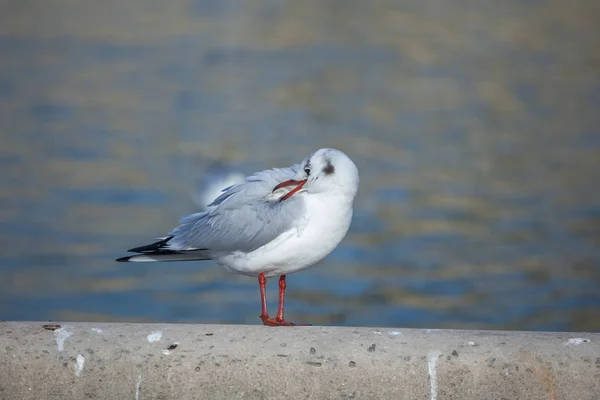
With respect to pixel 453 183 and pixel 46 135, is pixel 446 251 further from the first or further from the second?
pixel 46 135

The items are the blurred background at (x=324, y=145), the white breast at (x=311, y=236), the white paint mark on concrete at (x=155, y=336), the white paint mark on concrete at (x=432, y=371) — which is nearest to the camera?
the white paint mark on concrete at (x=432, y=371)

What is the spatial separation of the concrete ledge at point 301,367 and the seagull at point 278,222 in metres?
0.72

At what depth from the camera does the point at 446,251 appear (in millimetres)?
9711

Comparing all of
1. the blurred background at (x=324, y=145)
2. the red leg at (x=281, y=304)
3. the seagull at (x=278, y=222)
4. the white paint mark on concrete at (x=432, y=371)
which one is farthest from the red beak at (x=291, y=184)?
the blurred background at (x=324, y=145)

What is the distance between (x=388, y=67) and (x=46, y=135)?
533 cm

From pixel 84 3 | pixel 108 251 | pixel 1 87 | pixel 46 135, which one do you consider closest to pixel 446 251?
pixel 108 251

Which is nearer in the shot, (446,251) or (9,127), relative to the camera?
(446,251)

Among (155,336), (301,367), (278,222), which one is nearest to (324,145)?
(278,222)

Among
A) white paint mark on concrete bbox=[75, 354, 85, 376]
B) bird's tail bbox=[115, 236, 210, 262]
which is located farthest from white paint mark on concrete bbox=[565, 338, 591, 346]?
bird's tail bbox=[115, 236, 210, 262]

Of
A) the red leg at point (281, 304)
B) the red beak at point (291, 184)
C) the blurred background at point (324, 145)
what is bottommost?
the red leg at point (281, 304)

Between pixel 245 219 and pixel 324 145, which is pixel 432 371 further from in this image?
pixel 324 145

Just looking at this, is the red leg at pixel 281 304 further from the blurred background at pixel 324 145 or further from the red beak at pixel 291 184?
the blurred background at pixel 324 145

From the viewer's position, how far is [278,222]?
438 cm

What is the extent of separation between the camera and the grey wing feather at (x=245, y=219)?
440cm
